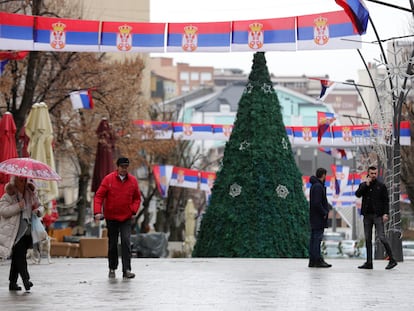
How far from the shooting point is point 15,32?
88.0 ft

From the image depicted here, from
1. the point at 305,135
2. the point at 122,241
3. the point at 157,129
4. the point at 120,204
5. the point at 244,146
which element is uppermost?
the point at 157,129

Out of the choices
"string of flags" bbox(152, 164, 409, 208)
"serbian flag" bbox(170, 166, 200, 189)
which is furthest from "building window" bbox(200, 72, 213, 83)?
"serbian flag" bbox(170, 166, 200, 189)

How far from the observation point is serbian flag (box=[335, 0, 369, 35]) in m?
22.2

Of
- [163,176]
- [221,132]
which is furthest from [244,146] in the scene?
[163,176]

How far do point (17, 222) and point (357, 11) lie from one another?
339 inches

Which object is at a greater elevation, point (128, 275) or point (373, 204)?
point (373, 204)

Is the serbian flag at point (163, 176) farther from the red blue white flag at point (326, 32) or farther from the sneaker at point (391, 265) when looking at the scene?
the sneaker at point (391, 265)

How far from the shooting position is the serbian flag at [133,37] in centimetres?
2747

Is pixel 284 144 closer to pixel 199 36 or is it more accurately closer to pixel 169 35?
pixel 199 36

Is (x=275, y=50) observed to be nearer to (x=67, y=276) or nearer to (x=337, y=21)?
(x=337, y=21)

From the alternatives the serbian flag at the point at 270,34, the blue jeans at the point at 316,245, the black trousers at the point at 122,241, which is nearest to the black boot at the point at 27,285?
the black trousers at the point at 122,241

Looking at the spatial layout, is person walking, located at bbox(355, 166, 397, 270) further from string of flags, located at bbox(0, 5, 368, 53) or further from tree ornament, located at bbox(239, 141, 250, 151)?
tree ornament, located at bbox(239, 141, 250, 151)

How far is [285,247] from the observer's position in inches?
1133

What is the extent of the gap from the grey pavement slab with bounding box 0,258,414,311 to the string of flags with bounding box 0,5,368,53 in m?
5.46
